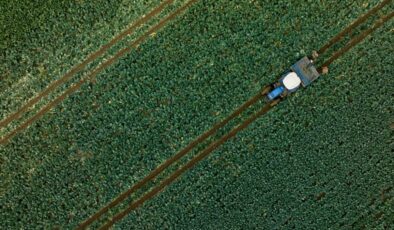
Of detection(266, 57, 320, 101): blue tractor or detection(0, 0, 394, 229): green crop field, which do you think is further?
detection(0, 0, 394, 229): green crop field

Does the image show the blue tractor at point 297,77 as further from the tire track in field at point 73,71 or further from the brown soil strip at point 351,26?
the tire track in field at point 73,71

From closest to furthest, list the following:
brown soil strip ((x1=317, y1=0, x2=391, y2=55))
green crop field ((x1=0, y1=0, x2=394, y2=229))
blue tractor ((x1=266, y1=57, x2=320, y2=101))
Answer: blue tractor ((x1=266, y1=57, x2=320, y2=101)) < green crop field ((x1=0, y1=0, x2=394, y2=229)) < brown soil strip ((x1=317, y1=0, x2=391, y2=55))

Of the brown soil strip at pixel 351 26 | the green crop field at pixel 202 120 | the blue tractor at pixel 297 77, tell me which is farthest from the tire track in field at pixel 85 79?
the brown soil strip at pixel 351 26

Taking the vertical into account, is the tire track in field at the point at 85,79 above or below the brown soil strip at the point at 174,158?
above

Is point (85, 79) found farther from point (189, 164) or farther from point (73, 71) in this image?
point (189, 164)

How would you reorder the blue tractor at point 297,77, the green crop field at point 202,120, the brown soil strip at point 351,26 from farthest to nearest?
the brown soil strip at point 351,26
the green crop field at point 202,120
the blue tractor at point 297,77

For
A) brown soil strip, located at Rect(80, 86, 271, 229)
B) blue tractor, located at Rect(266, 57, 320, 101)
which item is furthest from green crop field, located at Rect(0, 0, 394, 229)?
blue tractor, located at Rect(266, 57, 320, 101)

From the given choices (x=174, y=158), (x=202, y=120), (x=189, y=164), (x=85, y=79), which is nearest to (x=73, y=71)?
(x=85, y=79)

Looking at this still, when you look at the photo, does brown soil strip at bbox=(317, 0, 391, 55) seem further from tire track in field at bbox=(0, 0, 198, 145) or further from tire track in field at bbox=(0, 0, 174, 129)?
tire track in field at bbox=(0, 0, 174, 129)
